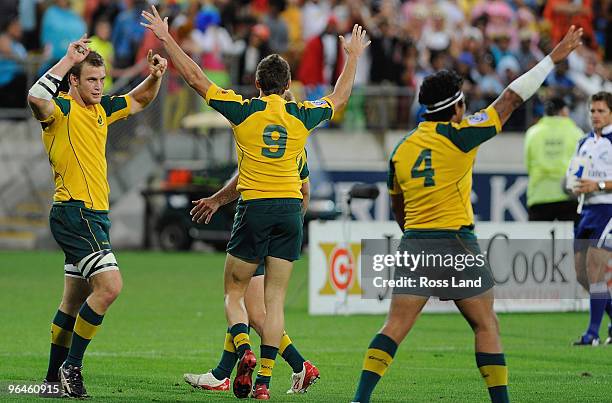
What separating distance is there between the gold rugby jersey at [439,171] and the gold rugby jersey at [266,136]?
120 cm

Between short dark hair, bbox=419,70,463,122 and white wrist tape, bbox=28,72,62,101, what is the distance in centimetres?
252

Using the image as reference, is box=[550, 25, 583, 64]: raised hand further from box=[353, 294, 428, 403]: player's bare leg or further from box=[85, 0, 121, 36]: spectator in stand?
box=[85, 0, 121, 36]: spectator in stand

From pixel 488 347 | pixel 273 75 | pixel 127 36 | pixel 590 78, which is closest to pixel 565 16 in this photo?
pixel 590 78

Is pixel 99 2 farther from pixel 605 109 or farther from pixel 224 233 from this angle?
pixel 605 109

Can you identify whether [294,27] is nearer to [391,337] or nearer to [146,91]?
[146,91]

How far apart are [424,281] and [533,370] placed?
3.51 metres

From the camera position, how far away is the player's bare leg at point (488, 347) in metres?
8.34

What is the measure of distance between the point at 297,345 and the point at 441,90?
5.28 metres

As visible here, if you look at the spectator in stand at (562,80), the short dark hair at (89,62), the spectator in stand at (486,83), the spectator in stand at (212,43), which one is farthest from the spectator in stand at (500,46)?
the short dark hair at (89,62)

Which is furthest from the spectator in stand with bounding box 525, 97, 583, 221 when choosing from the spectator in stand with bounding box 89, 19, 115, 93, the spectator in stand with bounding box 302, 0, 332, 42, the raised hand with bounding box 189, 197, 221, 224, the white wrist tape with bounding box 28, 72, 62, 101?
the spectator in stand with bounding box 302, 0, 332, 42

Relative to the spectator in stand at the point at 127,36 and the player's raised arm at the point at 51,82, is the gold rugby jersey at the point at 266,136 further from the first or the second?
the spectator in stand at the point at 127,36

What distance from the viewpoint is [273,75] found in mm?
9445

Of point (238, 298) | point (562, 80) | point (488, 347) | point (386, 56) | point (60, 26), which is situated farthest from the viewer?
point (562, 80)

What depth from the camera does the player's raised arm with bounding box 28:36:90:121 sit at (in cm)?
915
